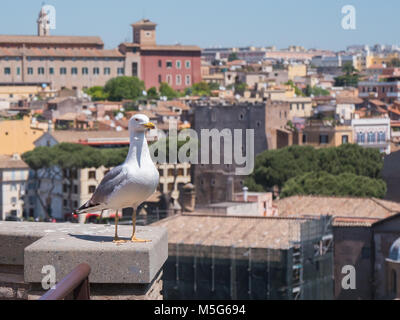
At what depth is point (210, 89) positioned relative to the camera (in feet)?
236

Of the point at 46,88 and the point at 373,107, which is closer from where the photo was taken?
the point at 373,107

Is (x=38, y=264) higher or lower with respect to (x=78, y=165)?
higher

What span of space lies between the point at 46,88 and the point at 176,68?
519 inches

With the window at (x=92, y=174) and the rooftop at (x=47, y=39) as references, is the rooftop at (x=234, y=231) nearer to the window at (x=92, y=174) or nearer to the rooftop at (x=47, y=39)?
the window at (x=92, y=174)

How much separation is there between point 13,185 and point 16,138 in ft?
12.2

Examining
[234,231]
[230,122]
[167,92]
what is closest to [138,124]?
[234,231]

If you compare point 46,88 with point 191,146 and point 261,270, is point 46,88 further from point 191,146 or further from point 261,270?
point 261,270

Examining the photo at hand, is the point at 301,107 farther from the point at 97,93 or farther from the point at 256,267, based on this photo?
the point at 256,267

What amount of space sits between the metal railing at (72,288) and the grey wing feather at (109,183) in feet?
2.70

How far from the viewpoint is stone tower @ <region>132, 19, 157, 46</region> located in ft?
251

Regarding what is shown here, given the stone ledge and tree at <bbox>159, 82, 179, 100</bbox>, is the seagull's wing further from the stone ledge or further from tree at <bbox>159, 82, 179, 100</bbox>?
tree at <bbox>159, 82, 179, 100</bbox>

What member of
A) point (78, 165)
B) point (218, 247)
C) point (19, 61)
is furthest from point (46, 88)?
point (218, 247)

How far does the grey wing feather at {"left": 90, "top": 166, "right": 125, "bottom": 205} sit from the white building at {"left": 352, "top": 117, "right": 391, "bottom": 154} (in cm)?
3759

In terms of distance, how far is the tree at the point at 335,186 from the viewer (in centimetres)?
2775
